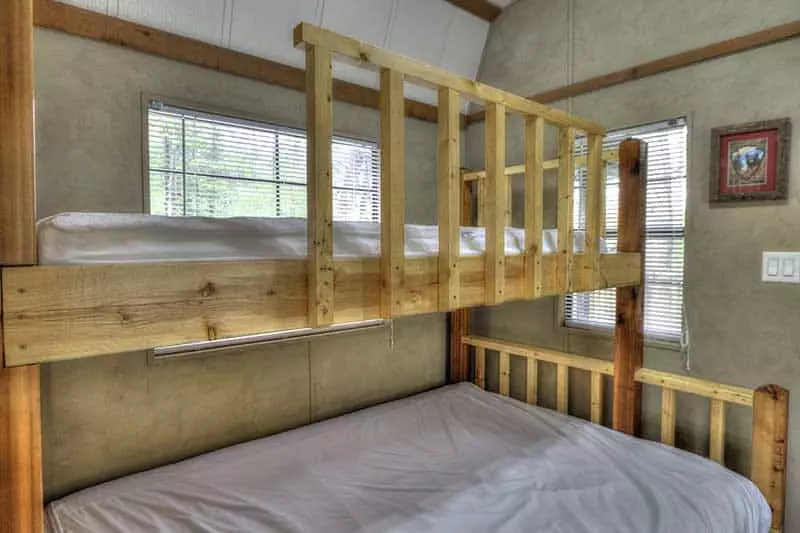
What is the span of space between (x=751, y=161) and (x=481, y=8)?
5.75 ft

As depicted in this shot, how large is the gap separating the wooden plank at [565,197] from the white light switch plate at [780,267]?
3.07 ft

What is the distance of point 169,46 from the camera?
1.88 meters

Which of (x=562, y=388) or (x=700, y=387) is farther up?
(x=700, y=387)

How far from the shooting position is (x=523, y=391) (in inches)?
108

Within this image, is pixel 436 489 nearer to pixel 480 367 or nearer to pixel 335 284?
pixel 335 284

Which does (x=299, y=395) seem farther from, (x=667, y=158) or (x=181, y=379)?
(x=667, y=158)

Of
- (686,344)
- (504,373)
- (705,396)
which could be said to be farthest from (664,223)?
(504,373)

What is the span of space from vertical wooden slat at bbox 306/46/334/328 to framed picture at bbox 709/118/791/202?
182 centimetres

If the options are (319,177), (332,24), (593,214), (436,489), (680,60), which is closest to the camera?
(319,177)

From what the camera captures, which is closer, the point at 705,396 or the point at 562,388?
the point at 705,396

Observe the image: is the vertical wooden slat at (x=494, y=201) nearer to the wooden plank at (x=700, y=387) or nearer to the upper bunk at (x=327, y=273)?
the upper bunk at (x=327, y=273)

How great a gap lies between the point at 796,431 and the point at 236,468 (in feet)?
7.44

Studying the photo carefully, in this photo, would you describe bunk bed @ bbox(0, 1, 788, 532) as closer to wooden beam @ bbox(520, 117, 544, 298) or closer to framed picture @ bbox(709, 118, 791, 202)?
wooden beam @ bbox(520, 117, 544, 298)

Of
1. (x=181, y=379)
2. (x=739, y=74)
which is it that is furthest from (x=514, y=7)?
(x=181, y=379)
